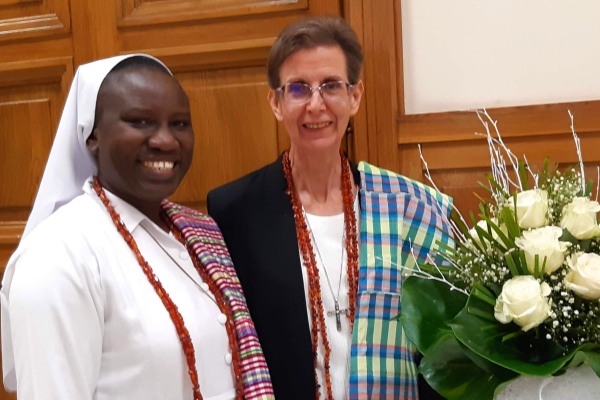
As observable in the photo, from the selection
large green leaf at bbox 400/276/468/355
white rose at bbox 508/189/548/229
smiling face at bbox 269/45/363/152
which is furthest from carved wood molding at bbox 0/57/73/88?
white rose at bbox 508/189/548/229

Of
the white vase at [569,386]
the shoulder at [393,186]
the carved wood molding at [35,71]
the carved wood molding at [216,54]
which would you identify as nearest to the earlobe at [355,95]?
the shoulder at [393,186]

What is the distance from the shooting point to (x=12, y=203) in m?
2.35

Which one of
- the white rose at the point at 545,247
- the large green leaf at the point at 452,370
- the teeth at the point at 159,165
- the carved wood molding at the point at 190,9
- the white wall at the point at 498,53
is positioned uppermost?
the carved wood molding at the point at 190,9

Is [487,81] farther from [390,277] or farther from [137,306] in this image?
[137,306]

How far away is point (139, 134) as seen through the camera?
1.25 meters

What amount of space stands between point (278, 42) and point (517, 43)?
24.9 inches

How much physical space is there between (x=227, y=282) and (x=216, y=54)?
90 centimetres

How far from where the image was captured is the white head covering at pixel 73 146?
126cm

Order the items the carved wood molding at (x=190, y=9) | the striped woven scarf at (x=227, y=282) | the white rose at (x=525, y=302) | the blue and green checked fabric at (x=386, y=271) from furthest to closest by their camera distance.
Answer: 1. the carved wood molding at (x=190, y=9)
2. the blue and green checked fabric at (x=386, y=271)
3. the striped woven scarf at (x=227, y=282)
4. the white rose at (x=525, y=302)

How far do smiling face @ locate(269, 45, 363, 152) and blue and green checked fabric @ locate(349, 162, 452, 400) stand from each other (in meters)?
0.15

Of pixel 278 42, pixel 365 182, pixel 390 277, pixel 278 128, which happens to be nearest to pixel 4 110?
pixel 278 128

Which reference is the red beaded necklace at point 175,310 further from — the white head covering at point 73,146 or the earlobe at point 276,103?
the earlobe at point 276,103

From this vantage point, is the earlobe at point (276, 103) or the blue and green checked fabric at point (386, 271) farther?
the earlobe at point (276, 103)

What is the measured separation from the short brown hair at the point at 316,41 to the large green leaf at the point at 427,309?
62 cm
